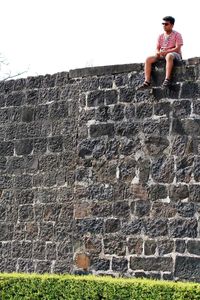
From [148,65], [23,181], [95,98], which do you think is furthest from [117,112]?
[23,181]

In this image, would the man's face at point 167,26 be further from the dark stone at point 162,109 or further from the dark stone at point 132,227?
the dark stone at point 132,227

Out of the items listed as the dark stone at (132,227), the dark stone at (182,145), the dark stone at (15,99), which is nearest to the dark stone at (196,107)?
the dark stone at (182,145)

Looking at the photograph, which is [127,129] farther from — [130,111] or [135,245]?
[135,245]

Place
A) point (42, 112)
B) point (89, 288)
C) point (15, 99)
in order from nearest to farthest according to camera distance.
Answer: point (89, 288) → point (42, 112) → point (15, 99)

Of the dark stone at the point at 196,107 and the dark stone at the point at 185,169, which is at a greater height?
the dark stone at the point at 196,107

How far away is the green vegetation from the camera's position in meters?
8.53

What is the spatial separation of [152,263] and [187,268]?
1.52 feet

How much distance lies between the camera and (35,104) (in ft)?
40.4

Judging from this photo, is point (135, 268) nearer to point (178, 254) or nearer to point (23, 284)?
point (178, 254)

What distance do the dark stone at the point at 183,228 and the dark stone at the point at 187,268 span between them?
0.89 feet

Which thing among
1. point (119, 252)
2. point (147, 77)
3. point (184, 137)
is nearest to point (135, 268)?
point (119, 252)

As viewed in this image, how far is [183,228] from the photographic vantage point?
955cm

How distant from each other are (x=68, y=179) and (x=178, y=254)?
2758 millimetres

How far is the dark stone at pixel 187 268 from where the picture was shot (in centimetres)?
937
